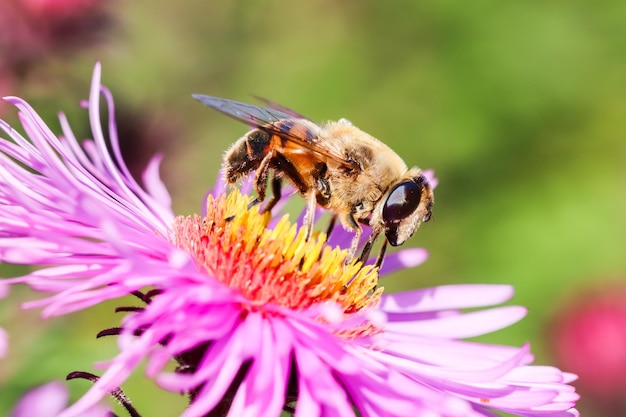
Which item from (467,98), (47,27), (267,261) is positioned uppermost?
(467,98)

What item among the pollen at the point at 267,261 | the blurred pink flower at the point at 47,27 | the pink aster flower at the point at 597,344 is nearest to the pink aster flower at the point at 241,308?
the pollen at the point at 267,261

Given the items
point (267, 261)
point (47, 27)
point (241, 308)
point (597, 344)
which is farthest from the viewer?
point (597, 344)

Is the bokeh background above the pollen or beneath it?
above

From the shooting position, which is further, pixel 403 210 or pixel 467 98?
pixel 467 98

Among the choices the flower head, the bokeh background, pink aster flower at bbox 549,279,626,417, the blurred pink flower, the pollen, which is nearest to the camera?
the flower head

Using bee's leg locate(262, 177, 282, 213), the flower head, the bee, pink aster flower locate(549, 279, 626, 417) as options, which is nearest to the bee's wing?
the bee

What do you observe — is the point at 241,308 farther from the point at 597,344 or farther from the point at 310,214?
the point at 597,344

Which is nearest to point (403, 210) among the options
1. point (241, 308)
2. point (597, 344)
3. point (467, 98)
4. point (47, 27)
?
point (241, 308)

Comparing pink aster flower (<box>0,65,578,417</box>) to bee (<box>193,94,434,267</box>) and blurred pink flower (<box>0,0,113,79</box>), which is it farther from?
blurred pink flower (<box>0,0,113,79</box>)

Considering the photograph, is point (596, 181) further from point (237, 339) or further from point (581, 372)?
point (237, 339)
